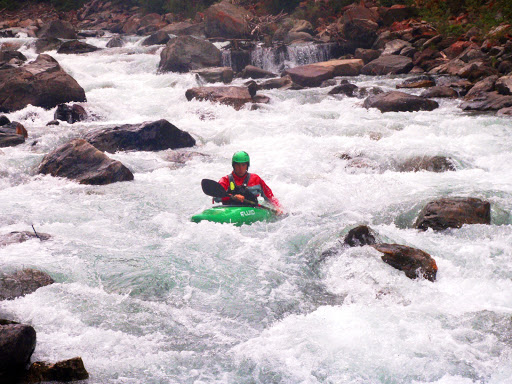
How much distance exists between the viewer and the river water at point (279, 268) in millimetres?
3707

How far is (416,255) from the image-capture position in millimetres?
4895

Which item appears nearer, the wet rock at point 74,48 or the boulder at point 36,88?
the boulder at point 36,88

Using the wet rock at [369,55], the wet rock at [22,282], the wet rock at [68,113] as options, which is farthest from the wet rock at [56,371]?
the wet rock at [369,55]

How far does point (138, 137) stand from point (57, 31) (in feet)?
50.9

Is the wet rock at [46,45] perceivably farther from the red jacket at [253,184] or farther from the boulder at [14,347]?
the boulder at [14,347]

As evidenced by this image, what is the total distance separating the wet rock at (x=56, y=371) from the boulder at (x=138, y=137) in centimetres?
640

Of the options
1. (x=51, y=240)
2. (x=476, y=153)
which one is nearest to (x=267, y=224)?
(x=51, y=240)

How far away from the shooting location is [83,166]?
8.09 m

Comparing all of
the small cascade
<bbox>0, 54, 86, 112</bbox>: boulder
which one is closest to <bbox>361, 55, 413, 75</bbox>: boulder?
the small cascade

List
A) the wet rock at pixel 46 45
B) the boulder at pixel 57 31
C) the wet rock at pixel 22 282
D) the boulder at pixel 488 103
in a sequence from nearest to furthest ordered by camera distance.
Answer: the wet rock at pixel 22 282 → the boulder at pixel 488 103 → the wet rock at pixel 46 45 → the boulder at pixel 57 31

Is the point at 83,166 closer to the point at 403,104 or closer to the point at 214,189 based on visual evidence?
the point at 214,189

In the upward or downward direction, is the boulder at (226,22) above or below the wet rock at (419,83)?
above

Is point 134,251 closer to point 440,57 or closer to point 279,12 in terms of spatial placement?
point 440,57

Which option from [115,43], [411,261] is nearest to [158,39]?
[115,43]
